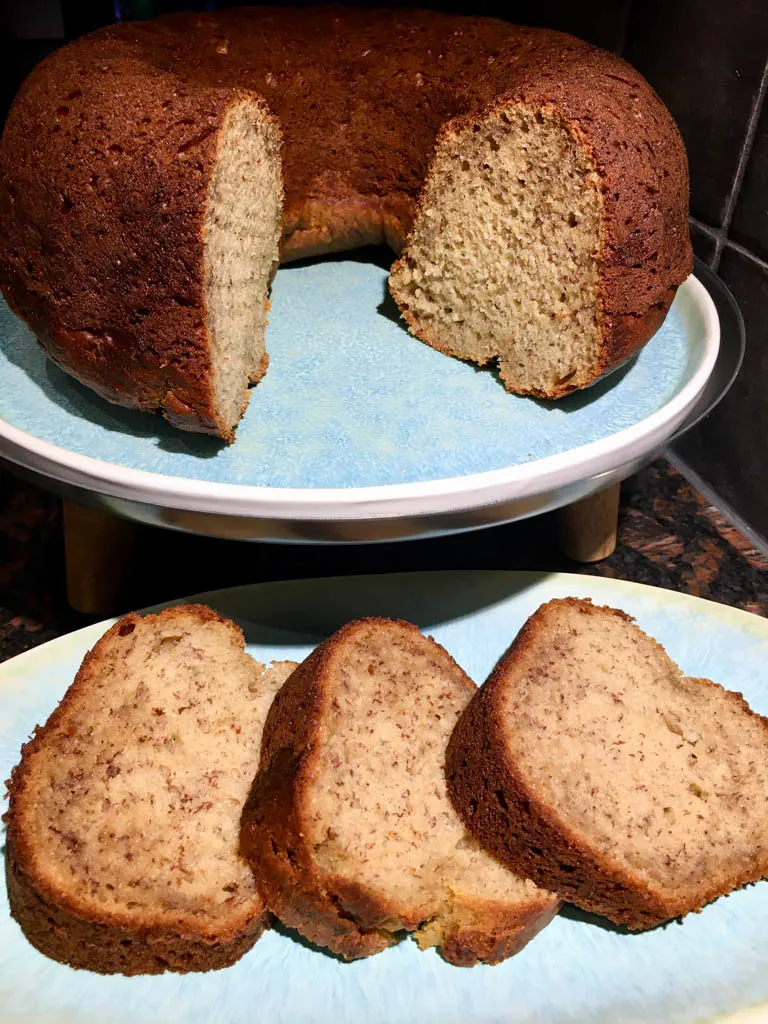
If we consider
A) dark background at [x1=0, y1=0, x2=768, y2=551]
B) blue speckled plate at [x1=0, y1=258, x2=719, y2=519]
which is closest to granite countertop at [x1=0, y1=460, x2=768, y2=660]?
dark background at [x1=0, y1=0, x2=768, y2=551]

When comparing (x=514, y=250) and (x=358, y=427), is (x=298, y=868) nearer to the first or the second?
(x=358, y=427)

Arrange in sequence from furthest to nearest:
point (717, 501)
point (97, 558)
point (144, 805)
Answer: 1. point (717, 501)
2. point (97, 558)
3. point (144, 805)

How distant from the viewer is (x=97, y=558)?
1.70m

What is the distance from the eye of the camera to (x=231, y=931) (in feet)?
3.69

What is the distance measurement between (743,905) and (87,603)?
49.0 inches

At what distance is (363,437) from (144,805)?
667mm

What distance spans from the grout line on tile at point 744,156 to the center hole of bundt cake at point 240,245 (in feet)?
3.19

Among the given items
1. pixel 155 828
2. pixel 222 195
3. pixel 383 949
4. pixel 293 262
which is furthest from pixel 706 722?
pixel 293 262

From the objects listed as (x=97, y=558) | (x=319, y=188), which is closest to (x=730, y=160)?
(x=319, y=188)

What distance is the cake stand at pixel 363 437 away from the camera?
1296 millimetres

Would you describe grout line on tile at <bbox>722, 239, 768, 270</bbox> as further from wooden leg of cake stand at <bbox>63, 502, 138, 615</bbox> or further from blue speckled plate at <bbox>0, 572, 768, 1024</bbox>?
wooden leg of cake stand at <bbox>63, 502, 138, 615</bbox>

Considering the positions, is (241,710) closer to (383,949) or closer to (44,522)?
(383,949)

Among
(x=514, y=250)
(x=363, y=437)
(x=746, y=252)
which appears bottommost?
(x=363, y=437)

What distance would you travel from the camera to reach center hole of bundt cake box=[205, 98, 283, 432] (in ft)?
4.48
